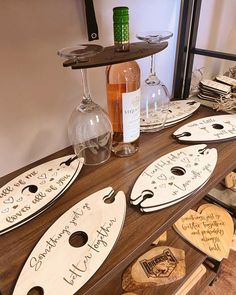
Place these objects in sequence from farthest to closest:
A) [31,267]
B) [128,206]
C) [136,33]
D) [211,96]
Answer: [211,96], [136,33], [128,206], [31,267]

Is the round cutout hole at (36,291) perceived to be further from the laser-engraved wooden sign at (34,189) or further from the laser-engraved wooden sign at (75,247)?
the laser-engraved wooden sign at (34,189)

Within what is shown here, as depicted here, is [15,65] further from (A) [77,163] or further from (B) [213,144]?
(B) [213,144]

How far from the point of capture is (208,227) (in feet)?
3.03

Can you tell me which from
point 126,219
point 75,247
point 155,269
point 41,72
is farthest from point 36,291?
point 155,269

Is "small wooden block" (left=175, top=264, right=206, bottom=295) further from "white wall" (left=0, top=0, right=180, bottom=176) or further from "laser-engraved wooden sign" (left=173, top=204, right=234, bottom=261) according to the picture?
"white wall" (left=0, top=0, right=180, bottom=176)

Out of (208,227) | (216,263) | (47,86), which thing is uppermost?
(47,86)

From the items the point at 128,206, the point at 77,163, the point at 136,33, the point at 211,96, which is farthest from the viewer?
the point at 211,96

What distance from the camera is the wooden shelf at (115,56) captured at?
448 mm

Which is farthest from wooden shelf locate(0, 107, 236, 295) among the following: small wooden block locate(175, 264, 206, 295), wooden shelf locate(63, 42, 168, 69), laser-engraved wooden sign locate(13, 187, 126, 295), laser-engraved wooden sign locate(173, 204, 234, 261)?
small wooden block locate(175, 264, 206, 295)

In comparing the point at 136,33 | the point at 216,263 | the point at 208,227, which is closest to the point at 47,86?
the point at 136,33

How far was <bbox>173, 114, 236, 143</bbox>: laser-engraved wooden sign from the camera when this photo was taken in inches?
26.3

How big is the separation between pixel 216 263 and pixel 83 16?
0.92 meters

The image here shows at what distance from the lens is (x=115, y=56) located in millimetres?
500

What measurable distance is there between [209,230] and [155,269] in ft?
0.80
